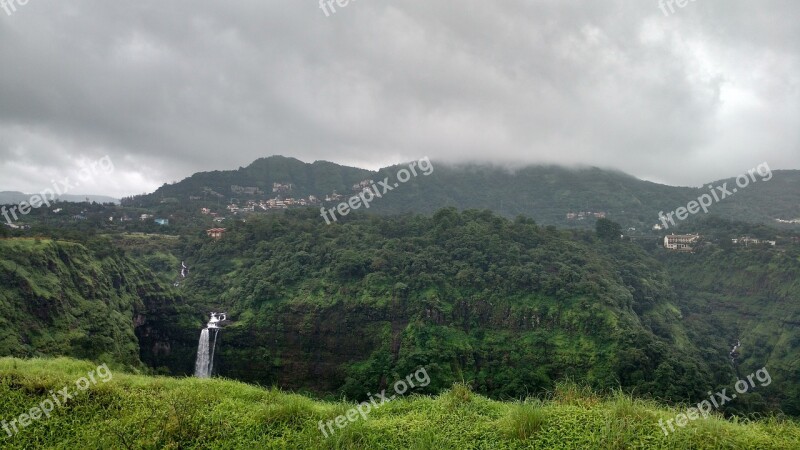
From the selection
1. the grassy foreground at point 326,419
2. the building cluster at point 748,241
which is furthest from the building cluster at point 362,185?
the grassy foreground at point 326,419

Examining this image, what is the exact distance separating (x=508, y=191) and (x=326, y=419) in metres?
138

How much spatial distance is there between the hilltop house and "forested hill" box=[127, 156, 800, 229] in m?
29.2

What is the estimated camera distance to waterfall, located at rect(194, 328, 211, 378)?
34.0 m

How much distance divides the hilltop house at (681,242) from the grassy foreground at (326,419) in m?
67.3

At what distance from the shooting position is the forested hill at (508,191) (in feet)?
363

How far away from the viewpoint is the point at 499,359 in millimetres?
32156

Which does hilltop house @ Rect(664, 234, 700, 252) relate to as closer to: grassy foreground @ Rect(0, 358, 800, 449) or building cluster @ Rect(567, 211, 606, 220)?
building cluster @ Rect(567, 211, 606, 220)

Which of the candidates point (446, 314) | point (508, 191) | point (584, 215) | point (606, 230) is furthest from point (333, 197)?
point (446, 314)

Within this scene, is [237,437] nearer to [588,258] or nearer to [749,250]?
[588,258]

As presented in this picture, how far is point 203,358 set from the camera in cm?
3412

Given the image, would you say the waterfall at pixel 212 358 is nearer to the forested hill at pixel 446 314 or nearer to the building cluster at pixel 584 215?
the forested hill at pixel 446 314

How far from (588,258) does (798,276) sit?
2202 centimetres

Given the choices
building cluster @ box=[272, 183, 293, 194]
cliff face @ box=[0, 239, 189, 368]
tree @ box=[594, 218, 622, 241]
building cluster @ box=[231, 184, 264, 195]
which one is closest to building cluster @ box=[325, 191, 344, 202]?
building cluster @ box=[272, 183, 293, 194]

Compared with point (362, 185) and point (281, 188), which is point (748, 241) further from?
point (281, 188)
